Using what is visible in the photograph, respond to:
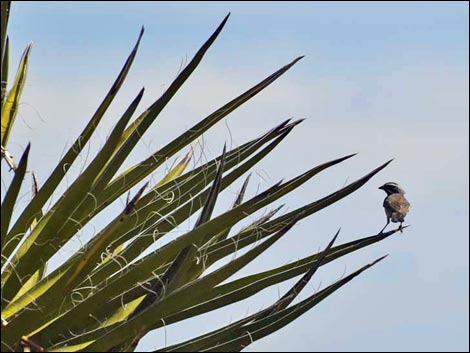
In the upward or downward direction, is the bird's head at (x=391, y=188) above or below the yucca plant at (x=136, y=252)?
above

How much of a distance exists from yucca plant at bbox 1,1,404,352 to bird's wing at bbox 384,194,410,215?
279 centimetres

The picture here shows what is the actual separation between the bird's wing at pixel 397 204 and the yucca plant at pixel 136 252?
279cm

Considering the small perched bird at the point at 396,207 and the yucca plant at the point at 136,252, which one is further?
the small perched bird at the point at 396,207

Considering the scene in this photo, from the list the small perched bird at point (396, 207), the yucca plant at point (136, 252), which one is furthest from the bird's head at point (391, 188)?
the yucca plant at point (136, 252)

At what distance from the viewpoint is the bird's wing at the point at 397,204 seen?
752 centimetres

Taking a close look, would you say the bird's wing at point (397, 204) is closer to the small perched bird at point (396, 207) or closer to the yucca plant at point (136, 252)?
the small perched bird at point (396, 207)

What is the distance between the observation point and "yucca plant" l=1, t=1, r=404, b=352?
145 inches

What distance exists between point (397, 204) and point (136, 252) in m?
3.35

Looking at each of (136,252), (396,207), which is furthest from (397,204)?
(136,252)

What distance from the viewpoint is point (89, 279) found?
432 cm

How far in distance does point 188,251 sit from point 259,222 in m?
0.95

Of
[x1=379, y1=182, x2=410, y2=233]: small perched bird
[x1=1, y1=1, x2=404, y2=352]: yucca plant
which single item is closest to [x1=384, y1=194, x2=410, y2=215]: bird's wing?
[x1=379, y1=182, x2=410, y2=233]: small perched bird

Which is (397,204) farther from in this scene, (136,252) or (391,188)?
(136,252)

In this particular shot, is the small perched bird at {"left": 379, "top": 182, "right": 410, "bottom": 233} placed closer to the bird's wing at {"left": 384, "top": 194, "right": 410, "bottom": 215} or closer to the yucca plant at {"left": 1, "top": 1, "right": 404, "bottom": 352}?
the bird's wing at {"left": 384, "top": 194, "right": 410, "bottom": 215}
